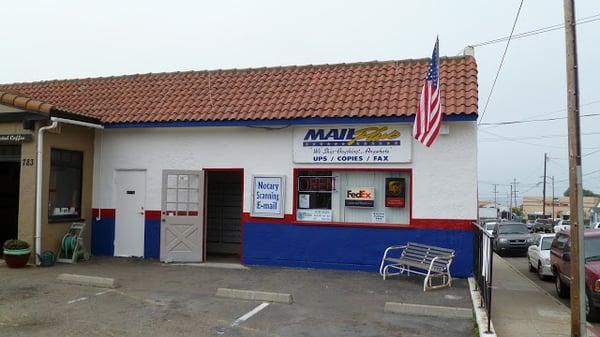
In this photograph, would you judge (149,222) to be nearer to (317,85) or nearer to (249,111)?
(249,111)

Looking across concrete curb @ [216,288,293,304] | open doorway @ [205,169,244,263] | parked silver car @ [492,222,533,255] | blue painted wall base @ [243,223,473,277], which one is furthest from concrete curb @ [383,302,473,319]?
parked silver car @ [492,222,533,255]

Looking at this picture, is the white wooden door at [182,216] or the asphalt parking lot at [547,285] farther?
the white wooden door at [182,216]

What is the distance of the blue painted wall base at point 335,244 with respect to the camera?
11523mm

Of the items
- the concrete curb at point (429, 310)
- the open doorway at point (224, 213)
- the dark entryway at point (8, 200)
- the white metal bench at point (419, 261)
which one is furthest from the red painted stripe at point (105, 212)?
the concrete curb at point (429, 310)

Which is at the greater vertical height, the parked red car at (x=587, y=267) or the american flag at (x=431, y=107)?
the american flag at (x=431, y=107)

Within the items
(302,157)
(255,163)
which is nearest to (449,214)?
(302,157)

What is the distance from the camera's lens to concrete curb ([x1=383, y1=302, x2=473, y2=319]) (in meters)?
8.17

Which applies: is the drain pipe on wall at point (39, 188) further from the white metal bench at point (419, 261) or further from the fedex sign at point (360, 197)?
the white metal bench at point (419, 261)

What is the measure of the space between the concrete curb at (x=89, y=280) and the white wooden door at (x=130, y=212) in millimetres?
3622

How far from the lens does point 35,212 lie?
40.4 feet

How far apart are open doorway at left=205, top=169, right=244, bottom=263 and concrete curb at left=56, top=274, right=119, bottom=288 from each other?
550 centimetres

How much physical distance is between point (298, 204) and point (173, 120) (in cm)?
369

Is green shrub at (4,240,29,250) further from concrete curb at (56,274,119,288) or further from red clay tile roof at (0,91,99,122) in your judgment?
red clay tile roof at (0,91,99,122)

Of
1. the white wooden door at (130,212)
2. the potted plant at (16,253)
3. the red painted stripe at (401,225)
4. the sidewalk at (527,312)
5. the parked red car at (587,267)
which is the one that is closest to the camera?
the sidewalk at (527,312)
